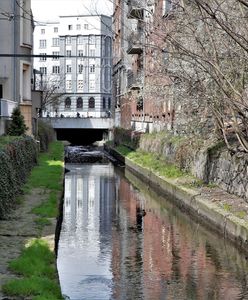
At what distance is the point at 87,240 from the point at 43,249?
172 inches

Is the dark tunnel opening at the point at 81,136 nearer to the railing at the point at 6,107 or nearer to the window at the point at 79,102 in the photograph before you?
the window at the point at 79,102

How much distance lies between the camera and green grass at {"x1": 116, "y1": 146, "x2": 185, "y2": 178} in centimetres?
2673

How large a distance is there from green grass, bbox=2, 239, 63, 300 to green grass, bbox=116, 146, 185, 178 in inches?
576

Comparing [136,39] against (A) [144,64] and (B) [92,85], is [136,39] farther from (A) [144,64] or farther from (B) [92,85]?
(B) [92,85]

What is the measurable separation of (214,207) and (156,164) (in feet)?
44.4

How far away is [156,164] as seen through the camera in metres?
31.3

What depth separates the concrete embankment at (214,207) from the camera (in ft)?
50.6

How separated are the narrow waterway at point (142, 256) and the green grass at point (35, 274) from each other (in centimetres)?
71

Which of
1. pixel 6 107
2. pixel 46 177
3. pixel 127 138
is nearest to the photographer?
pixel 46 177

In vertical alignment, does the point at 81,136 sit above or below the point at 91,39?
below

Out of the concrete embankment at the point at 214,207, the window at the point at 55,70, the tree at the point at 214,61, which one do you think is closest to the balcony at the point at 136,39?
the tree at the point at 214,61

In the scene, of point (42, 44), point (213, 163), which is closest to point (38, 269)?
point (213, 163)

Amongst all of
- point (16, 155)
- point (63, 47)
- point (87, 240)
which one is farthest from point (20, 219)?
point (63, 47)

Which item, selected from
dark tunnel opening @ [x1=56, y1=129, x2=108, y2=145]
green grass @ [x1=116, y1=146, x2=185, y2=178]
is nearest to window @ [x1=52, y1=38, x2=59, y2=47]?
dark tunnel opening @ [x1=56, y1=129, x2=108, y2=145]
